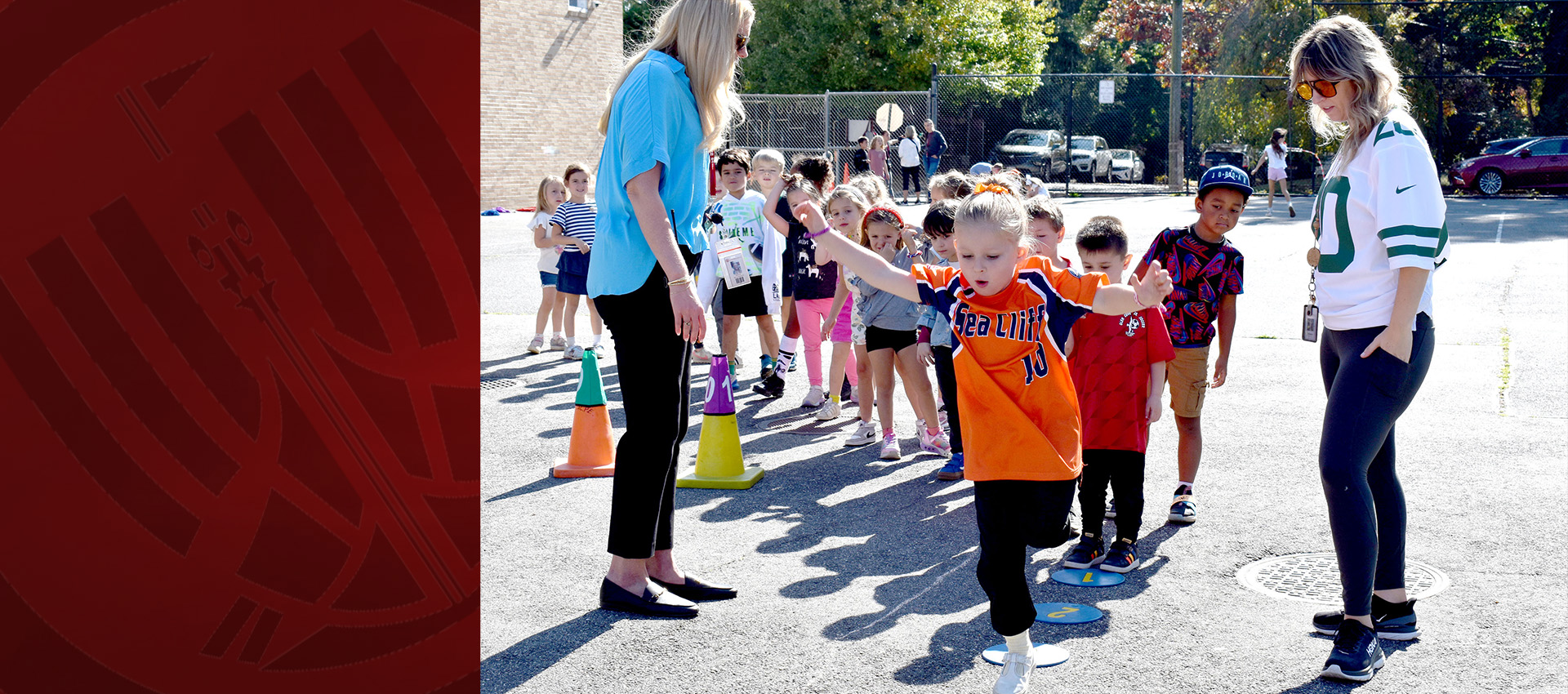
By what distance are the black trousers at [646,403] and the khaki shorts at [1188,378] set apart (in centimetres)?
223

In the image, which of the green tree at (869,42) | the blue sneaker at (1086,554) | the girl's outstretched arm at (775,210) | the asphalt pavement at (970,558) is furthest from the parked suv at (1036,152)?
the blue sneaker at (1086,554)

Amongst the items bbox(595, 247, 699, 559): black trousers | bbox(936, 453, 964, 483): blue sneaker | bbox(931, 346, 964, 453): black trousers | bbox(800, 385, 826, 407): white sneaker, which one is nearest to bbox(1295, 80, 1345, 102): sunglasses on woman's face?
bbox(595, 247, 699, 559): black trousers

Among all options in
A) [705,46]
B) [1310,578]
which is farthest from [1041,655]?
[705,46]

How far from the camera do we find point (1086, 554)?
494cm

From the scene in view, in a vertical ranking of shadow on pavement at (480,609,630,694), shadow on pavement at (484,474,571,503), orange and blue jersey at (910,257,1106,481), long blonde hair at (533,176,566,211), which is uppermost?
long blonde hair at (533,176,566,211)

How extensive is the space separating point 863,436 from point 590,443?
1.55 m

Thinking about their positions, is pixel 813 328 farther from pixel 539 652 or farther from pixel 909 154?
pixel 909 154

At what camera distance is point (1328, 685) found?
12.4ft

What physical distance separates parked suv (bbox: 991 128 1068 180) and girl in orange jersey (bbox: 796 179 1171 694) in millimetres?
30695

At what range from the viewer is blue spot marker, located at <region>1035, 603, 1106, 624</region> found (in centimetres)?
436

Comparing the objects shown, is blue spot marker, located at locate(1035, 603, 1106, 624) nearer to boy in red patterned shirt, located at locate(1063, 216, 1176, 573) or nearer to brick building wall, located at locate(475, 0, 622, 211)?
boy in red patterned shirt, located at locate(1063, 216, 1176, 573)
